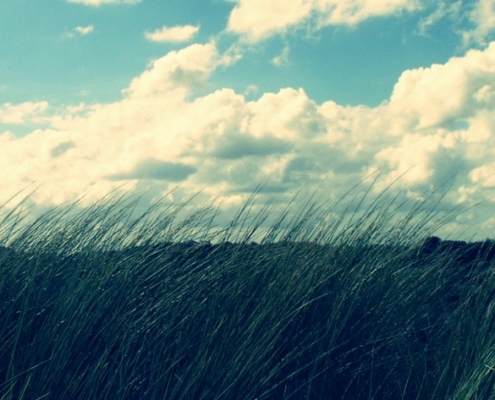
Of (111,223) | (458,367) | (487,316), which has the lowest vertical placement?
(458,367)

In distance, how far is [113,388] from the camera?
9.53ft

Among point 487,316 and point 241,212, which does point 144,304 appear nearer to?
point 241,212

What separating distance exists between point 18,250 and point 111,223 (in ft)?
2.31

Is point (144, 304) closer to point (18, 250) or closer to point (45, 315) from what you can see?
point (45, 315)

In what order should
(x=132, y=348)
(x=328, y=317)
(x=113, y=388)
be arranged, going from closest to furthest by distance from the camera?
(x=113, y=388), (x=132, y=348), (x=328, y=317)

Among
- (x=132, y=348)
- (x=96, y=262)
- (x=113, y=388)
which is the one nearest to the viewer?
(x=113, y=388)

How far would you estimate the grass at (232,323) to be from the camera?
2.88 metres

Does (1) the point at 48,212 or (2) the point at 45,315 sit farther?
(1) the point at 48,212

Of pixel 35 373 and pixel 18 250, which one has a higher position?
pixel 18 250

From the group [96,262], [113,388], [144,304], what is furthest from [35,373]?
[96,262]

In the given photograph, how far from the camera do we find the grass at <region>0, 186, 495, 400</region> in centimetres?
288

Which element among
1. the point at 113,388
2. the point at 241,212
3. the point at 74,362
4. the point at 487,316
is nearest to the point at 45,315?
the point at 74,362

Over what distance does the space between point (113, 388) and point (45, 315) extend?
72 centimetres

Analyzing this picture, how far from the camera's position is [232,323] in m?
3.17
